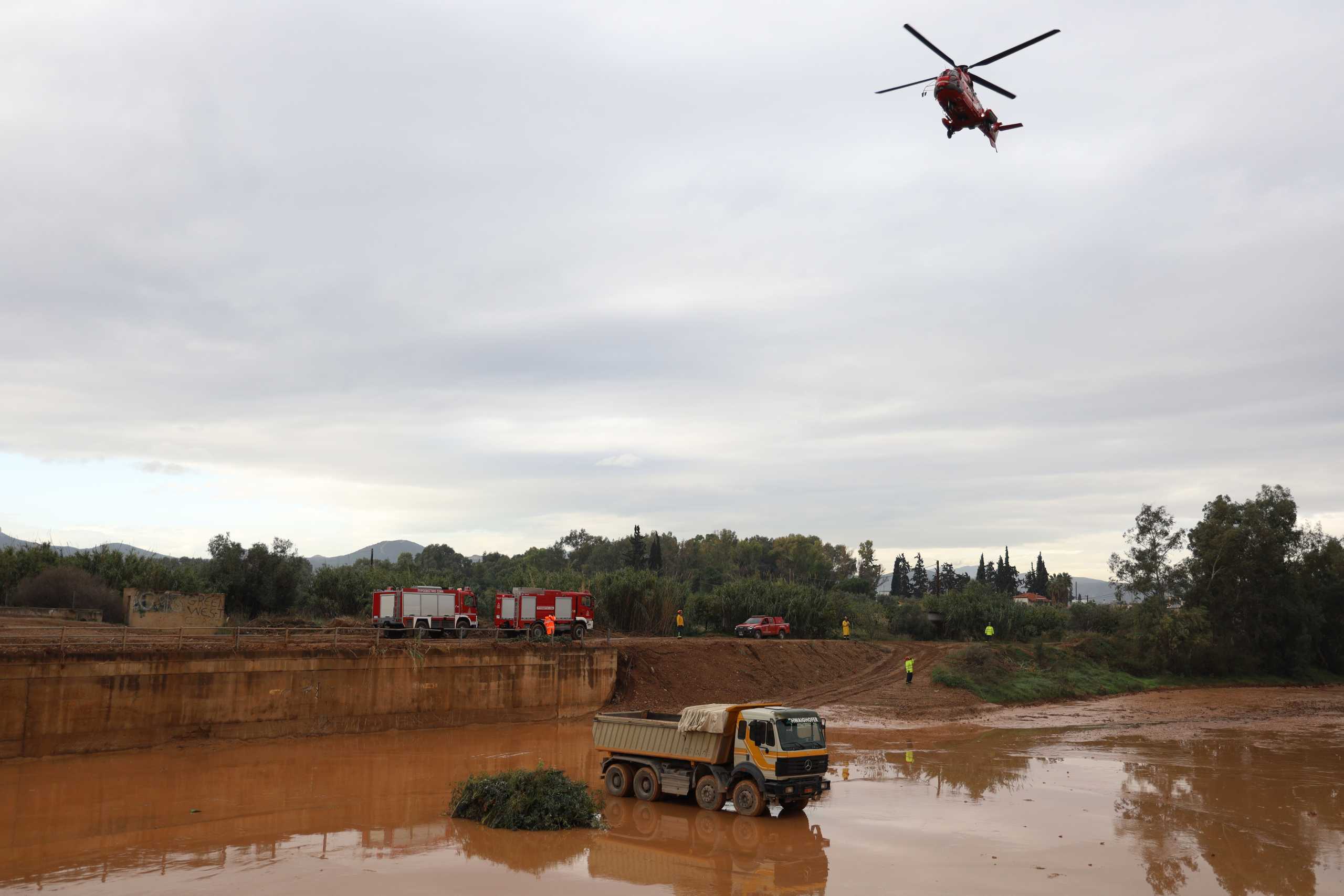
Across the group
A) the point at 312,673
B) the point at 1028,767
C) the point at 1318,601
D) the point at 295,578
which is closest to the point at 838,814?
the point at 1028,767

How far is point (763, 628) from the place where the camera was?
205 feet

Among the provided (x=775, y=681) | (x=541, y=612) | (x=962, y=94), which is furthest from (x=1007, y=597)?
(x=962, y=94)

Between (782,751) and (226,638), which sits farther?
(226,638)

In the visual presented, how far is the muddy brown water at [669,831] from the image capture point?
16594 mm

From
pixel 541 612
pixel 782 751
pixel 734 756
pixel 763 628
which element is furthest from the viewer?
pixel 763 628

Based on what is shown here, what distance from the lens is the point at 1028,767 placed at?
30578 mm

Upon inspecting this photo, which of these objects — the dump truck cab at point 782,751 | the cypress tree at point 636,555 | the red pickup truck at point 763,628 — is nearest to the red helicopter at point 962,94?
the dump truck cab at point 782,751

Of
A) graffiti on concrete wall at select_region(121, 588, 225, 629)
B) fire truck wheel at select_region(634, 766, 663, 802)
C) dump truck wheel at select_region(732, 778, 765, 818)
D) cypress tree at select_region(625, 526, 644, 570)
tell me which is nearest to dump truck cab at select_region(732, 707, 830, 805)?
dump truck wheel at select_region(732, 778, 765, 818)

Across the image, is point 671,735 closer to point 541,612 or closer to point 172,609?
point 541,612

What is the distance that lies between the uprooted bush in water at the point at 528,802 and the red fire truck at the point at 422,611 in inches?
855

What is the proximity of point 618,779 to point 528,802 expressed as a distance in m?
3.93

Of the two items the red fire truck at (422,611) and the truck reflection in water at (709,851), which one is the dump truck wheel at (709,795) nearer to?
the truck reflection in water at (709,851)

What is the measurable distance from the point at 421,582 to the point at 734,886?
56658 millimetres

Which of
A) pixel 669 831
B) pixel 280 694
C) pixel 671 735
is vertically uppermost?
pixel 671 735
